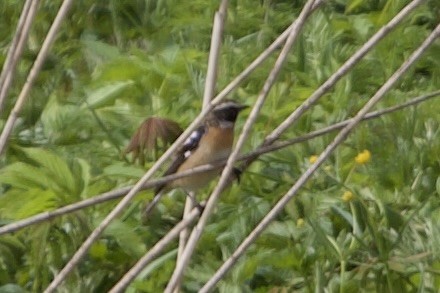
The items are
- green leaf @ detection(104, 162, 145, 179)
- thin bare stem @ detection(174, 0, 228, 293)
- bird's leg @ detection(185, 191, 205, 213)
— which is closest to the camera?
thin bare stem @ detection(174, 0, 228, 293)

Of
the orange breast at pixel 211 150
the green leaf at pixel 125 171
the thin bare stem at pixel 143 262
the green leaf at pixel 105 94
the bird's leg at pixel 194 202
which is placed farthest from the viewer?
the green leaf at pixel 105 94

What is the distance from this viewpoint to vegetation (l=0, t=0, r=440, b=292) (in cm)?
449

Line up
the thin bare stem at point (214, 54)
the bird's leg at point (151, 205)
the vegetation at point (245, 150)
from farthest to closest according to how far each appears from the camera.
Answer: the bird's leg at point (151, 205)
the vegetation at point (245, 150)
the thin bare stem at point (214, 54)

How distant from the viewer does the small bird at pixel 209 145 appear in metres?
4.61

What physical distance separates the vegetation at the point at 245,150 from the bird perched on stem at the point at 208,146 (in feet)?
0.66

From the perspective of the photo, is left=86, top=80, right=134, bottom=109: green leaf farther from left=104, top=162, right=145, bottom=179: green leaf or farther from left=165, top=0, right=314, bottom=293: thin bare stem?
left=165, top=0, right=314, bottom=293: thin bare stem

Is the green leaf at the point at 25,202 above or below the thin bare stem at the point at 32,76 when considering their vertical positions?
below

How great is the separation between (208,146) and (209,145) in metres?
0.01

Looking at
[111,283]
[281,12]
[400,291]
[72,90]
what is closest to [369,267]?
[400,291]

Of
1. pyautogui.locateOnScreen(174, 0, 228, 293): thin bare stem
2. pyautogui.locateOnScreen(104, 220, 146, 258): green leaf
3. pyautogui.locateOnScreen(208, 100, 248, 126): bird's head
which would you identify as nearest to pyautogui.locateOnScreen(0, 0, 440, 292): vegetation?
pyautogui.locateOnScreen(104, 220, 146, 258): green leaf

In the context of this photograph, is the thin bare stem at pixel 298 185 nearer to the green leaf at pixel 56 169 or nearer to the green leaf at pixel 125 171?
the green leaf at pixel 56 169

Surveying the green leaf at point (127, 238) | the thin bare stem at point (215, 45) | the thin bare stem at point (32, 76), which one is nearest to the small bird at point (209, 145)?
the green leaf at point (127, 238)

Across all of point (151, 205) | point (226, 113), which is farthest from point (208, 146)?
point (151, 205)

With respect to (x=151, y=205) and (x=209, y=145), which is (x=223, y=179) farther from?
(x=151, y=205)
